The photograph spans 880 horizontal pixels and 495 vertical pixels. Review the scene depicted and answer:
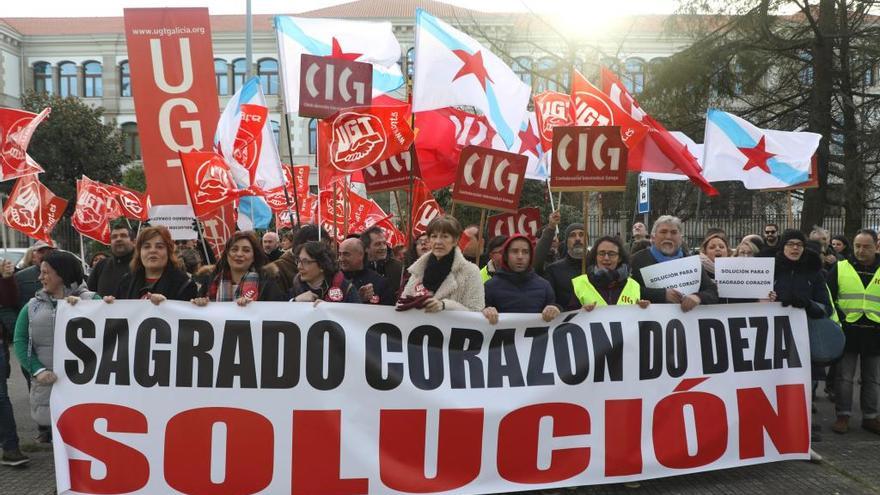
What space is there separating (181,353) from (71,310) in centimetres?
71

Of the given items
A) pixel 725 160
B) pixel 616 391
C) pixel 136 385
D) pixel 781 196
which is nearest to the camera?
pixel 136 385

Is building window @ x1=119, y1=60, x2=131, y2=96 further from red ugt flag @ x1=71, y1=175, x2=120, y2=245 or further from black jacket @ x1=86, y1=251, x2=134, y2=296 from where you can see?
black jacket @ x1=86, y1=251, x2=134, y2=296

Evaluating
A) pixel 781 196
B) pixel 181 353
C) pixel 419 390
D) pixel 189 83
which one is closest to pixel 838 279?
pixel 419 390

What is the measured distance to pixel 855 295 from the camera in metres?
6.57

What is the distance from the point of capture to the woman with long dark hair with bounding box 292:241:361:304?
487cm

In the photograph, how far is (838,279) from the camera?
6.69m

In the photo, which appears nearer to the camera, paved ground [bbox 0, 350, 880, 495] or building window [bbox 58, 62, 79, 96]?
paved ground [bbox 0, 350, 880, 495]

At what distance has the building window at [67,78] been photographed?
48.1 metres

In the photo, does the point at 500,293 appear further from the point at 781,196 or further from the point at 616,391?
the point at 781,196

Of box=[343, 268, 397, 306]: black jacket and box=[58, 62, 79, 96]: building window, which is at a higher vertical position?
box=[58, 62, 79, 96]: building window

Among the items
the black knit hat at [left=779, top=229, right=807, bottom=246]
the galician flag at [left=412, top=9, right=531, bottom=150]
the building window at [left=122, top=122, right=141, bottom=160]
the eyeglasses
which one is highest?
the building window at [left=122, top=122, right=141, bottom=160]

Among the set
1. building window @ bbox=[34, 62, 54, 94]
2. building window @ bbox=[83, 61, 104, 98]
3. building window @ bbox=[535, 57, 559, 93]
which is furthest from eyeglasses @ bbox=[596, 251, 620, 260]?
building window @ bbox=[34, 62, 54, 94]

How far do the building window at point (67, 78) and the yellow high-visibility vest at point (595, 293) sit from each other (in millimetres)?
49878

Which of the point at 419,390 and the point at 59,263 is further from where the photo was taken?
the point at 59,263
